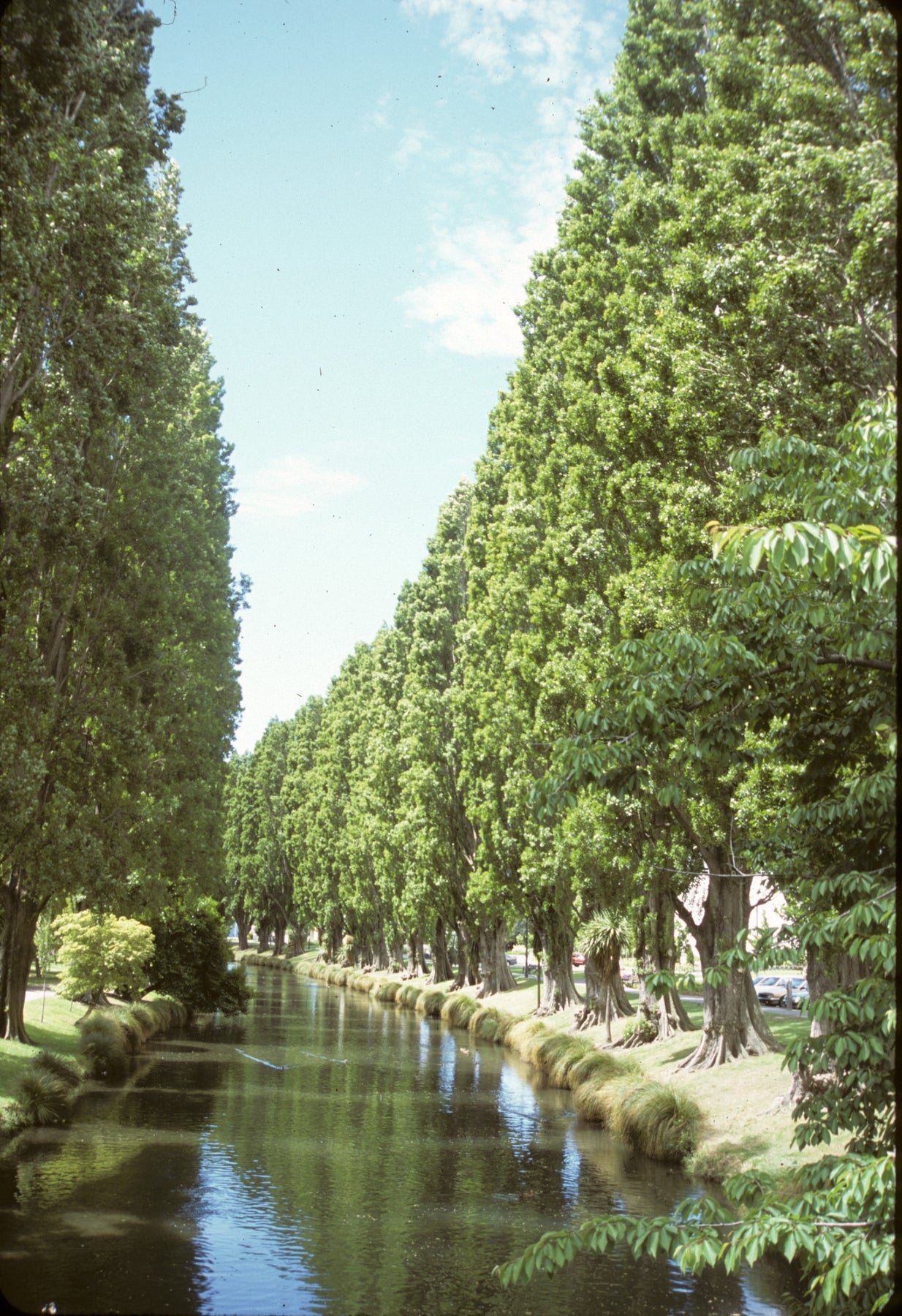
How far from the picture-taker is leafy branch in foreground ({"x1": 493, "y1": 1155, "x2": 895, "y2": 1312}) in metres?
5.02

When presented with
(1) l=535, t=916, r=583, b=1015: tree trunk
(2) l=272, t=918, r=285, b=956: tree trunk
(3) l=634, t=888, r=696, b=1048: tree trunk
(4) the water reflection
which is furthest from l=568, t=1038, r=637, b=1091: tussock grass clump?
(2) l=272, t=918, r=285, b=956: tree trunk

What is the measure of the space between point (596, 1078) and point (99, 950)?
44.8ft

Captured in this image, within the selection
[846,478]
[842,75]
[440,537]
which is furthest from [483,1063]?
[846,478]

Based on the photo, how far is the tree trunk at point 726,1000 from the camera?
69.8ft

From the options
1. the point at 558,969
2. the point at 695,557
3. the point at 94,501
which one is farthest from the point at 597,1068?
the point at 695,557

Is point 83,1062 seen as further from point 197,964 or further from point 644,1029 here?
point 197,964

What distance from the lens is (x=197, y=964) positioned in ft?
136

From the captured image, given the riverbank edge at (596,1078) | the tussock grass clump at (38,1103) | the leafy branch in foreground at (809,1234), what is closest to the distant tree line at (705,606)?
the leafy branch in foreground at (809,1234)

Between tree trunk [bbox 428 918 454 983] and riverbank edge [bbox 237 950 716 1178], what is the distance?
4.93 meters

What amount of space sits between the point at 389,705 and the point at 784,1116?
123ft

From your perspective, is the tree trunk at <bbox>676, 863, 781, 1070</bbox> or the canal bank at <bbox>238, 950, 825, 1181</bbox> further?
the tree trunk at <bbox>676, 863, 781, 1070</bbox>

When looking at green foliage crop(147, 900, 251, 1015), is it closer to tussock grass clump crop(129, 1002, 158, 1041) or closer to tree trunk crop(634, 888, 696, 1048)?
tussock grass clump crop(129, 1002, 158, 1041)

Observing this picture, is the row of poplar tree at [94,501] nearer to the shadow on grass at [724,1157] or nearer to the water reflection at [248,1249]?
the water reflection at [248,1249]

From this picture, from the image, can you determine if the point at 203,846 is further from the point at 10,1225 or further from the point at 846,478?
the point at 846,478
